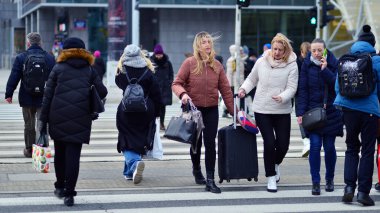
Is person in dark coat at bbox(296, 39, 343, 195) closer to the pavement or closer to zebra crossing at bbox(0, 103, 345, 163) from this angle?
the pavement

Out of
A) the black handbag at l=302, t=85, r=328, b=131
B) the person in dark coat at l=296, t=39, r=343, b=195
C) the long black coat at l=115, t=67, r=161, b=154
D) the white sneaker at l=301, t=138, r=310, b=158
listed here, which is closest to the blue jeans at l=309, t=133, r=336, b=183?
the person in dark coat at l=296, t=39, r=343, b=195

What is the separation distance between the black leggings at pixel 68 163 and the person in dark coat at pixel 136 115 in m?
1.37

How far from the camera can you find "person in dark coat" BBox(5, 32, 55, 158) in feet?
41.3

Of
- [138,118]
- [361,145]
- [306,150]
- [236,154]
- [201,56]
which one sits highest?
[201,56]

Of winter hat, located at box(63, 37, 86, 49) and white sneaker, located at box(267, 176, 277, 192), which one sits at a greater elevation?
winter hat, located at box(63, 37, 86, 49)

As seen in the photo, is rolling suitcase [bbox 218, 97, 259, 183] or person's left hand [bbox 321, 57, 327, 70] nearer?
person's left hand [bbox 321, 57, 327, 70]

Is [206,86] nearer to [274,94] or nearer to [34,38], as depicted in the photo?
[274,94]

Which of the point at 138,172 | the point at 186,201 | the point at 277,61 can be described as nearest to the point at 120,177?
the point at 138,172

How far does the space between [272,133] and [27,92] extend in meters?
4.24

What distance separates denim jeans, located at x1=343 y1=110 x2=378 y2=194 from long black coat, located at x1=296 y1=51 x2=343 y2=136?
66 centimetres

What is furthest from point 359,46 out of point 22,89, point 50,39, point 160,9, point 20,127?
point 50,39

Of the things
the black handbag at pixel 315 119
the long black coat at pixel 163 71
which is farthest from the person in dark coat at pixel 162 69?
the black handbag at pixel 315 119

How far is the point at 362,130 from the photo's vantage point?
9.28 metres

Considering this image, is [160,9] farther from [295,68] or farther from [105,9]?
[295,68]
